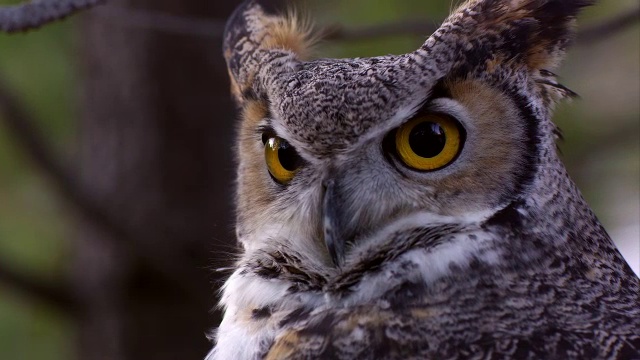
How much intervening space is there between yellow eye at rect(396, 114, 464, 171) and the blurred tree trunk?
6.49 feet

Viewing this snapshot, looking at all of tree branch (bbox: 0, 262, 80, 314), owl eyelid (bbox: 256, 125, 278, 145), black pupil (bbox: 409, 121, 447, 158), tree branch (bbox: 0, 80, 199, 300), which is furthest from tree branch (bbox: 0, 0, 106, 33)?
tree branch (bbox: 0, 262, 80, 314)

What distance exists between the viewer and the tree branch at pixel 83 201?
331 centimetres

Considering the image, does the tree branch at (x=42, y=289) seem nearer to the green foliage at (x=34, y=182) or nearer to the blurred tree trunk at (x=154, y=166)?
the blurred tree trunk at (x=154, y=166)

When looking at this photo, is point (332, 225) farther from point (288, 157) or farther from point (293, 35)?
point (293, 35)

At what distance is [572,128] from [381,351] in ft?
9.89

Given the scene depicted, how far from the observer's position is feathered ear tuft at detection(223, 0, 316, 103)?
2.51 m

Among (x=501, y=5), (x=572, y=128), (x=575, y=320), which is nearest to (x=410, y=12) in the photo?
(x=572, y=128)

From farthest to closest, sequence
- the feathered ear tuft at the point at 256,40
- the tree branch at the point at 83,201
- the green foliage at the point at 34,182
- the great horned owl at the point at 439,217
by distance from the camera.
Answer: the green foliage at the point at 34,182 < the tree branch at the point at 83,201 < the feathered ear tuft at the point at 256,40 < the great horned owl at the point at 439,217

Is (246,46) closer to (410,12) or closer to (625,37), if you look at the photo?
(410,12)

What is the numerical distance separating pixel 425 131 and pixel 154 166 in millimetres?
2211

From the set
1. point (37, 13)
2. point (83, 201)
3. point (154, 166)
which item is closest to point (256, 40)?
point (37, 13)

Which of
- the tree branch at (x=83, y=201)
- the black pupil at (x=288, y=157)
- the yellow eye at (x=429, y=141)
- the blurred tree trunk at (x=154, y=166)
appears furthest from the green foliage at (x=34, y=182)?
the yellow eye at (x=429, y=141)

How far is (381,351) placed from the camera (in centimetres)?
193

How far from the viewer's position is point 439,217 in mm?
2057
